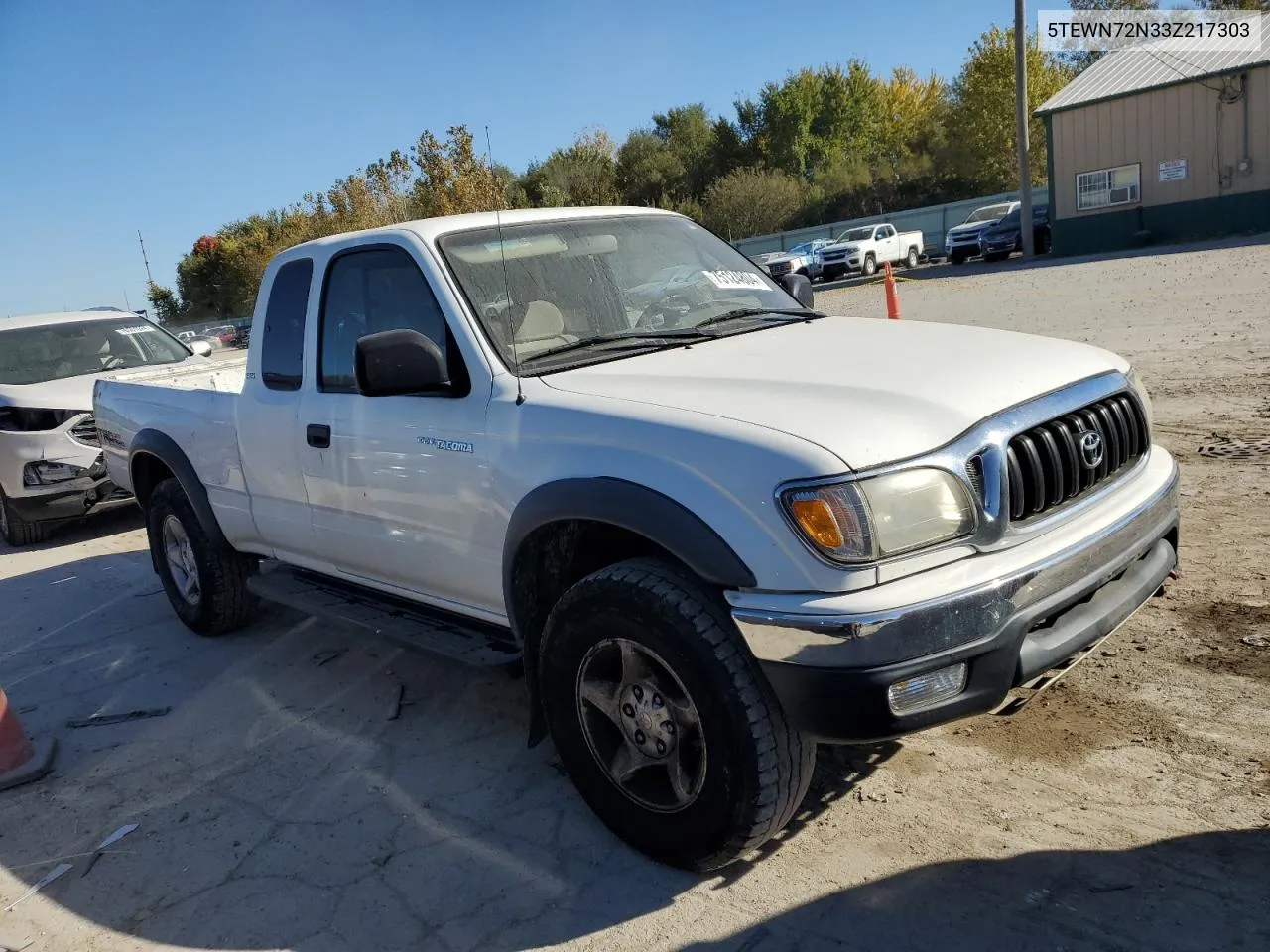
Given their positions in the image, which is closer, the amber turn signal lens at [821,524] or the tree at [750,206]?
the amber turn signal lens at [821,524]

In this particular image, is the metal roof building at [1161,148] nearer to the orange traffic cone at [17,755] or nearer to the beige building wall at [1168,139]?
the beige building wall at [1168,139]

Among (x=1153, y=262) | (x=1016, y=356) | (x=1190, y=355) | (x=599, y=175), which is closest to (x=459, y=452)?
(x=1016, y=356)

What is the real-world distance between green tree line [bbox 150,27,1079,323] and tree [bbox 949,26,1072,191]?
7cm

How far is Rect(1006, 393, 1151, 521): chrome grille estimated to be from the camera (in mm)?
2915

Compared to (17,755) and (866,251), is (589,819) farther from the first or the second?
(866,251)

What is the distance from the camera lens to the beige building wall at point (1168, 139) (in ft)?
82.0

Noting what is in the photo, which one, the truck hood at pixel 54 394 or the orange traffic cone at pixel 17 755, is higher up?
the truck hood at pixel 54 394

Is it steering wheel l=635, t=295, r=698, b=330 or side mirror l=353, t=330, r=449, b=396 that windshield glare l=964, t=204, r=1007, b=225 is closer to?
steering wheel l=635, t=295, r=698, b=330

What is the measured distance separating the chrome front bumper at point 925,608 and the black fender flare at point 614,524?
120 mm

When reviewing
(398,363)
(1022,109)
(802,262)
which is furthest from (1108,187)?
(398,363)

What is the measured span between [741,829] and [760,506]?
91cm

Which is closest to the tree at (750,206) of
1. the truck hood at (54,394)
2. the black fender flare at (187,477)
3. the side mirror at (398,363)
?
the truck hood at (54,394)

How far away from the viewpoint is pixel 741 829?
2898 millimetres

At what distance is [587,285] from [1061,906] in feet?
8.56
